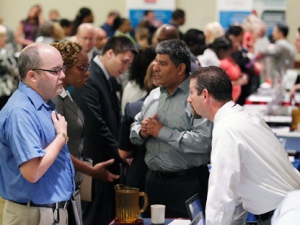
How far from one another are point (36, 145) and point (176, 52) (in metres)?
1.36

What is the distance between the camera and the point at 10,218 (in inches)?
127

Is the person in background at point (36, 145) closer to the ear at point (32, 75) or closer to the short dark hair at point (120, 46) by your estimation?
the ear at point (32, 75)

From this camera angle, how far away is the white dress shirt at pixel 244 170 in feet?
9.88

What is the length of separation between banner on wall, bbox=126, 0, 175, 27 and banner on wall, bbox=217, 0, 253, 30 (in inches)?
40.4

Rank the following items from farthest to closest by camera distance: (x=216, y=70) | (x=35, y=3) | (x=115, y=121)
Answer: (x=35, y=3) < (x=115, y=121) < (x=216, y=70)

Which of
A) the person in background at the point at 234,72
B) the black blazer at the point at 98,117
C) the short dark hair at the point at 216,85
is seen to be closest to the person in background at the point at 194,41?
the black blazer at the point at 98,117

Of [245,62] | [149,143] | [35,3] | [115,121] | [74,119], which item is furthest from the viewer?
[35,3]

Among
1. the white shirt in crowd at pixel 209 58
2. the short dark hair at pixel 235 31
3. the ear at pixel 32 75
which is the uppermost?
the ear at pixel 32 75

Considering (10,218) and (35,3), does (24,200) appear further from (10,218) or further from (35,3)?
(35,3)

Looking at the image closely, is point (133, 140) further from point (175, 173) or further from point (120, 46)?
point (120, 46)

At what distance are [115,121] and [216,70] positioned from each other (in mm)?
1886

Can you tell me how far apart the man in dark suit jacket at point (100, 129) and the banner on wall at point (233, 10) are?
8.81 metres

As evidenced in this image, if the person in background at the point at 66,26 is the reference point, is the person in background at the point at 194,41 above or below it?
above

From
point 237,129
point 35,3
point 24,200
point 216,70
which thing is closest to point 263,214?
point 237,129
